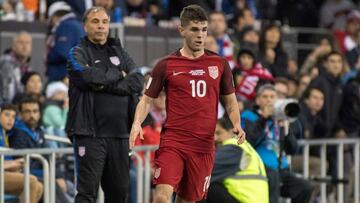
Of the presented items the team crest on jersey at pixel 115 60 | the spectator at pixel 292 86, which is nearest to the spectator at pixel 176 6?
the spectator at pixel 292 86

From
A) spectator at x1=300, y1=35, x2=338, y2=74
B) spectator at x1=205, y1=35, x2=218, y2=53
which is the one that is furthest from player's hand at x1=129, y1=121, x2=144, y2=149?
spectator at x1=300, y1=35, x2=338, y2=74

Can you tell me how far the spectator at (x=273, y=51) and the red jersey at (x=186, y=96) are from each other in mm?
7708

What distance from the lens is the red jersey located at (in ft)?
40.5

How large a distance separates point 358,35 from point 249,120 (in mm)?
7976

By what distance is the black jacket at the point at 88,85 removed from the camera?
12805mm

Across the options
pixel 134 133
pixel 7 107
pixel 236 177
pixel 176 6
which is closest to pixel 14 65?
pixel 7 107

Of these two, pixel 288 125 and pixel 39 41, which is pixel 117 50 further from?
pixel 39 41

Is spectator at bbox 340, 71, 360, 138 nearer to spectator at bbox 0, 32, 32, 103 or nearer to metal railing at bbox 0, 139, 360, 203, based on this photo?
metal railing at bbox 0, 139, 360, 203

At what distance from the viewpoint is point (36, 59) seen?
61.8ft

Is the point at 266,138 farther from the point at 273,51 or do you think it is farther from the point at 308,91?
the point at 273,51

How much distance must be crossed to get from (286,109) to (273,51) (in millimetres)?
5248

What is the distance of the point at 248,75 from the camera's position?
1811 cm

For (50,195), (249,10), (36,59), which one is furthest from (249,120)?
(249,10)

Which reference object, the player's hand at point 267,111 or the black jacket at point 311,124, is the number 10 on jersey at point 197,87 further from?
the black jacket at point 311,124
